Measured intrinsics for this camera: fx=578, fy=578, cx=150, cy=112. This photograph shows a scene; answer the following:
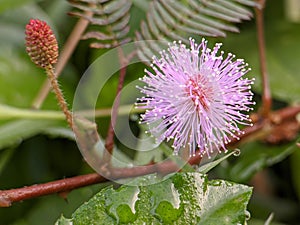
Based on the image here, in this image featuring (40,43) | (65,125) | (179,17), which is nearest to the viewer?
(40,43)

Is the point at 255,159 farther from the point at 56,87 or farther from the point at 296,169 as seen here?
the point at 56,87

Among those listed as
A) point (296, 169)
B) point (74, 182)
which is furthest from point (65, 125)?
point (296, 169)

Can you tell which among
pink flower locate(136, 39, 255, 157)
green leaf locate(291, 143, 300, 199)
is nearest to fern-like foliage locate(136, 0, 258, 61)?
pink flower locate(136, 39, 255, 157)

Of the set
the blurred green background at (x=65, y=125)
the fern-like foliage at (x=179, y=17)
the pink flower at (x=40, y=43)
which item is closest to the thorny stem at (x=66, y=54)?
the blurred green background at (x=65, y=125)

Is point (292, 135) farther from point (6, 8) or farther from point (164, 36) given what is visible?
point (6, 8)

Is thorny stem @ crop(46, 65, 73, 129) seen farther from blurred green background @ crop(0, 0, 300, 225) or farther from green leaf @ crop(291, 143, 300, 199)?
green leaf @ crop(291, 143, 300, 199)
